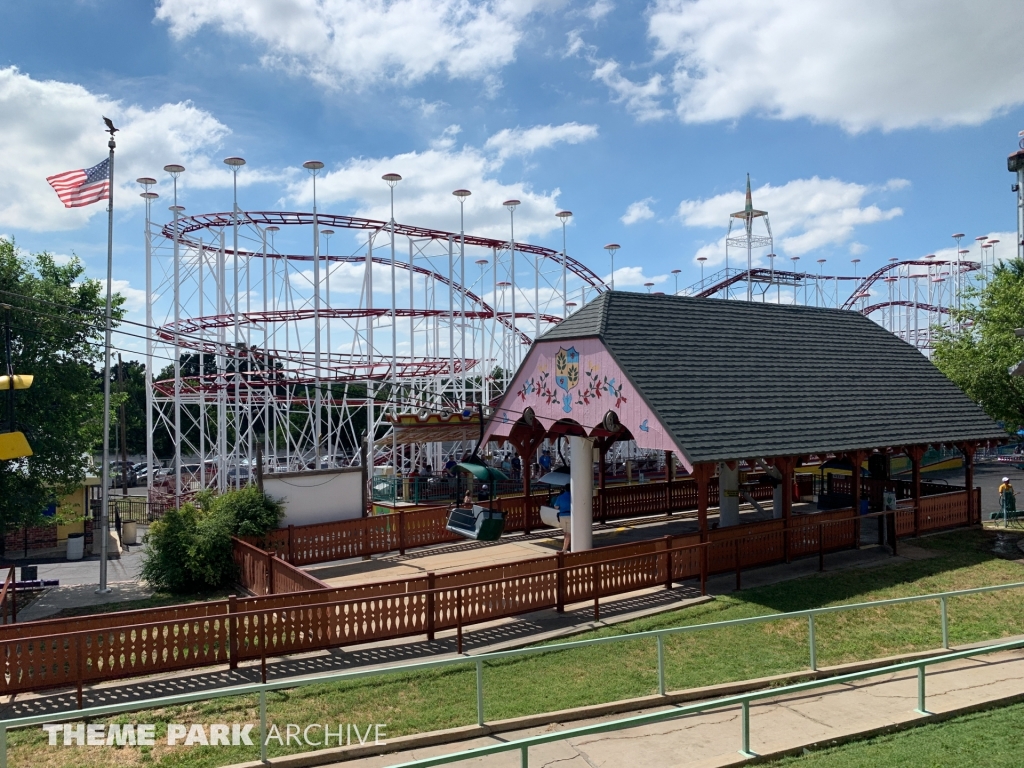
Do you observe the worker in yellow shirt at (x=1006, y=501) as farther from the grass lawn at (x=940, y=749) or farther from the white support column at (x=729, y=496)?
the grass lawn at (x=940, y=749)

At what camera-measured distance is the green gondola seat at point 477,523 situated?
595 inches

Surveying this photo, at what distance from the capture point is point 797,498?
22453 millimetres

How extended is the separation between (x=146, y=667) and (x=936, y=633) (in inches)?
431

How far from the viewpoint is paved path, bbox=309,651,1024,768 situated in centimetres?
692

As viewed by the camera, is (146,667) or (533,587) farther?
(533,587)

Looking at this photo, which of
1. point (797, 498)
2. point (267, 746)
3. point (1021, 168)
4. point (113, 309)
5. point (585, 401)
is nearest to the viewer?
point (267, 746)

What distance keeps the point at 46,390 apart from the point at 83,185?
4.78 m

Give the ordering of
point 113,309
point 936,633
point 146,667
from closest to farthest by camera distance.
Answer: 1. point 146,667
2. point 936,633
3. point 113,309

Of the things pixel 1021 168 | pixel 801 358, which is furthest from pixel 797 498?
pixel 1021 168

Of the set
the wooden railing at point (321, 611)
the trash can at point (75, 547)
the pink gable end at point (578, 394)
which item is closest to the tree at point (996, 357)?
the wooden railing at point (321, 611)

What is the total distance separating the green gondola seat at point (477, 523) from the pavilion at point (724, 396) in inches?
62.1

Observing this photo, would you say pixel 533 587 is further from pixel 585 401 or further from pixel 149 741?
pixel 149 741

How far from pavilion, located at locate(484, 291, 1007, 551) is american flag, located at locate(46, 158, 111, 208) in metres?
10.2

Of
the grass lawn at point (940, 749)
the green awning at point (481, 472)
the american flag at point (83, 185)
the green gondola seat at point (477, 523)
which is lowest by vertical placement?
the grass lawn at point (940, 749)
